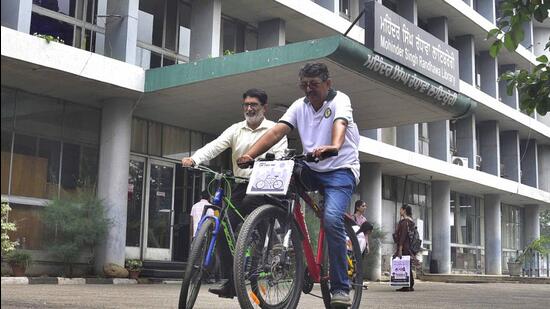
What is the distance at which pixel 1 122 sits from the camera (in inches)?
68.2

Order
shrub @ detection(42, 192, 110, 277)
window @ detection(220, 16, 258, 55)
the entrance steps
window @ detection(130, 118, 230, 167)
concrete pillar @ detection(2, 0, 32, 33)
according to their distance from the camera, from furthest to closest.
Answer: window @ detection(220, 16, 258, 55)
window @ detection(130, 118, 230, 167)
the entrance steps
shrub @ detection(42, 192, 110, 277)
concrete pillar @ detection(2, 0, 32, 33)

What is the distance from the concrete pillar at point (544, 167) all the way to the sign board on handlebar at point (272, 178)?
129 feet

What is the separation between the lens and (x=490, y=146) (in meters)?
34.0

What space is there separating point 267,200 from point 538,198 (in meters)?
34.4

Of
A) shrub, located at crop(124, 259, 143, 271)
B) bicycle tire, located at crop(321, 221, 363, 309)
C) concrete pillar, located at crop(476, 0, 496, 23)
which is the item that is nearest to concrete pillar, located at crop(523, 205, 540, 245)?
concrete pillar, located at crop(476, 0, 496, 23)

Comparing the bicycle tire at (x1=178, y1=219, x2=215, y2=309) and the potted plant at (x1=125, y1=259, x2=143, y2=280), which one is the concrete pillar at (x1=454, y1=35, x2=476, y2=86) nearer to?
the potted plant at (x1=125, y1=259, x2=143, y2=280)

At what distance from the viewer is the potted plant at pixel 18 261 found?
13.0 m

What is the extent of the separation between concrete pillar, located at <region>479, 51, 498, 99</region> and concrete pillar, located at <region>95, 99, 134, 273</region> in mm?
23104

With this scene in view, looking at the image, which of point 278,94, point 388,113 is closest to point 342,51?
point 278,94

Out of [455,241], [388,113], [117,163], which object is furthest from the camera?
[455,241]

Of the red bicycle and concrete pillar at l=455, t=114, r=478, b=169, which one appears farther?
concrete pillar at l=455, t=114, r=478, b=169

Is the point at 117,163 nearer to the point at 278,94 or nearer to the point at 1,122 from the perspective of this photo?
the point at 278,94

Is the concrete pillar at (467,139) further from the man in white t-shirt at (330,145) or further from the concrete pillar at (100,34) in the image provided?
the man in white t-shirt at (330,145)

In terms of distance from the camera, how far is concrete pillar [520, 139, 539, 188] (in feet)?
128
